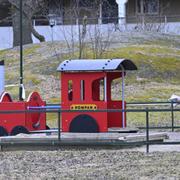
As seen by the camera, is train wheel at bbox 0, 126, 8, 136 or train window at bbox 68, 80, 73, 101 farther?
train wheel at bbox 0, 126, 8, 136

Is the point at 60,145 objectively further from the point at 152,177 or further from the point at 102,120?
the point at 152,177

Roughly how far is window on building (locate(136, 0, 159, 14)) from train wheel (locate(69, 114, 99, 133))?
28.5 metres

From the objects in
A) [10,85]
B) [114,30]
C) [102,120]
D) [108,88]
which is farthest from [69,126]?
[114,30]

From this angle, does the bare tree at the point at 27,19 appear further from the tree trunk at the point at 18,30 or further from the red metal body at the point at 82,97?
the red metal body at the point at 82,97

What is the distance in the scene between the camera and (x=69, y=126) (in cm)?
1605

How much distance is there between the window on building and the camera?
145 ft

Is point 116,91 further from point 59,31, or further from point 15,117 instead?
point 59,31

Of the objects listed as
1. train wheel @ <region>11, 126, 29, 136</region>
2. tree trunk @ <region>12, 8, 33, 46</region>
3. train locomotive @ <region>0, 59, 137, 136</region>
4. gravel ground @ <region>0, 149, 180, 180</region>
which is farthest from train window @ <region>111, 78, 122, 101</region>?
gravel ground @ <region>0, 149, 180, 180</region>

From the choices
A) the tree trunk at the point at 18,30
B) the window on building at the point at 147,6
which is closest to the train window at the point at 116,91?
the tree trunk at the point at 18,30

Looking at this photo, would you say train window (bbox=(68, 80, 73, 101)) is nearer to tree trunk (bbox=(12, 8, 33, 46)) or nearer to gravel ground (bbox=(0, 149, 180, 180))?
gravel ground (bbox=(0, 149, 180, 180))

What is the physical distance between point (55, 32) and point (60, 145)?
29278mm

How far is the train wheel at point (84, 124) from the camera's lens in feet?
52.1

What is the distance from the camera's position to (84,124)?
15.9 m

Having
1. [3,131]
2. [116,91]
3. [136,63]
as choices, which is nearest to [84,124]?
[3,131]
